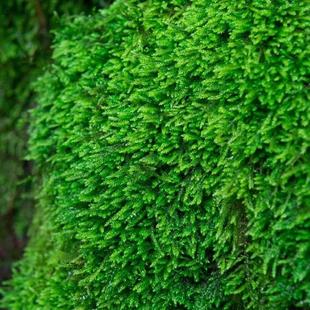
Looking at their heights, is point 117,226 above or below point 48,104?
below

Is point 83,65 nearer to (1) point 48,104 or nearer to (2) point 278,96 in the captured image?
(1) point 48,104

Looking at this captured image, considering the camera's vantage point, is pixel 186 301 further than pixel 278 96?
Yes

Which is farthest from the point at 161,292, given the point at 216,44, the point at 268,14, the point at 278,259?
the point at 268,14

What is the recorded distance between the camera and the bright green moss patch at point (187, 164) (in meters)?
1.28

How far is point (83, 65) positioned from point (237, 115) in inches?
23.7

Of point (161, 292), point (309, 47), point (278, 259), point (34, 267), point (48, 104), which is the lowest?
point (34, 267)

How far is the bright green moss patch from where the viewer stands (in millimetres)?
1275

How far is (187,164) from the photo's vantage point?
4.56 ft

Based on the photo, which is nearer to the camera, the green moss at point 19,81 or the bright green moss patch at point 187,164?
the bright green moss patch at point 187,164

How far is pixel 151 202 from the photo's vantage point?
1429 millimetres

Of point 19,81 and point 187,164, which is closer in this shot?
point 187,164

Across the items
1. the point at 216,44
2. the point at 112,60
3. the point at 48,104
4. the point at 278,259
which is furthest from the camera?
the point at 48,104

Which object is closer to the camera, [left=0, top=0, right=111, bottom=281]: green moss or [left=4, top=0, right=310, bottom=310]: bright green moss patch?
[left=4, top=0, right=310, bottom=310]: bright green moss patch

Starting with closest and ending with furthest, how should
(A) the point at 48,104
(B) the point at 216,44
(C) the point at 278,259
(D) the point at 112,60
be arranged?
(C) the point at 278,259
(B) the point at 216,44
(D) the point at 112,60
(A) the point at 48,104
